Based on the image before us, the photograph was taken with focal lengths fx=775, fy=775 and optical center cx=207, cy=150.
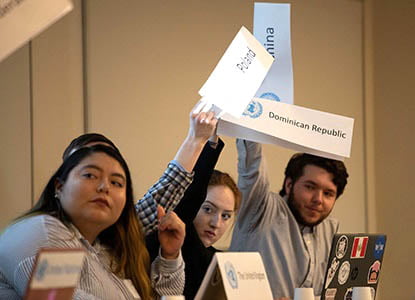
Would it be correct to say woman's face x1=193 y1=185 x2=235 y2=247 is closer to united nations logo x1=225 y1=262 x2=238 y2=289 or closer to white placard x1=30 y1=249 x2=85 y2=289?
united nations logo x1=225 y1=262 x2=238 y2=289

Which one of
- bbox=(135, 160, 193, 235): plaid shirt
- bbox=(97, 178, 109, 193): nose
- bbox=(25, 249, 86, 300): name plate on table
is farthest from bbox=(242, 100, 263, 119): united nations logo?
bbox=(25, 249, 86, 300): name plate on table

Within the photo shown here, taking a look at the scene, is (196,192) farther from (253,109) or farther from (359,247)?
(359,247)

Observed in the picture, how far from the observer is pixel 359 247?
211cm

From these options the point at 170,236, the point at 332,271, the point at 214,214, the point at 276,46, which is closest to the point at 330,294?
the point at 332,271

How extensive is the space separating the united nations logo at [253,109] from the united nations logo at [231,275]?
0.86 metres

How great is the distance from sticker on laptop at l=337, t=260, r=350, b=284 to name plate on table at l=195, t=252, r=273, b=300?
1.24ft

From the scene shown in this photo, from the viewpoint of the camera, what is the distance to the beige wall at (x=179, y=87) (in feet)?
11.0

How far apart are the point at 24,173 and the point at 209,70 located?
110 centimetres

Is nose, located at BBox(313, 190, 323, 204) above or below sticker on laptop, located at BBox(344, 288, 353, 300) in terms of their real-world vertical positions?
above

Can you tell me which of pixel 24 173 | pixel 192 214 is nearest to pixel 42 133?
pixel 24 173

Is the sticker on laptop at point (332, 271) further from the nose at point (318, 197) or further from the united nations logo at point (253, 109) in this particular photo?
the nose at point (318, 197)

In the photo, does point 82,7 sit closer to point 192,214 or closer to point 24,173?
point 24,173

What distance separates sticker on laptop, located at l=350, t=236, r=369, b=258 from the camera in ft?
6.86

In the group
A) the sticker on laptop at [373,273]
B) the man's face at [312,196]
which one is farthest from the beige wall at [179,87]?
the sticker on laptop at [373,273]
